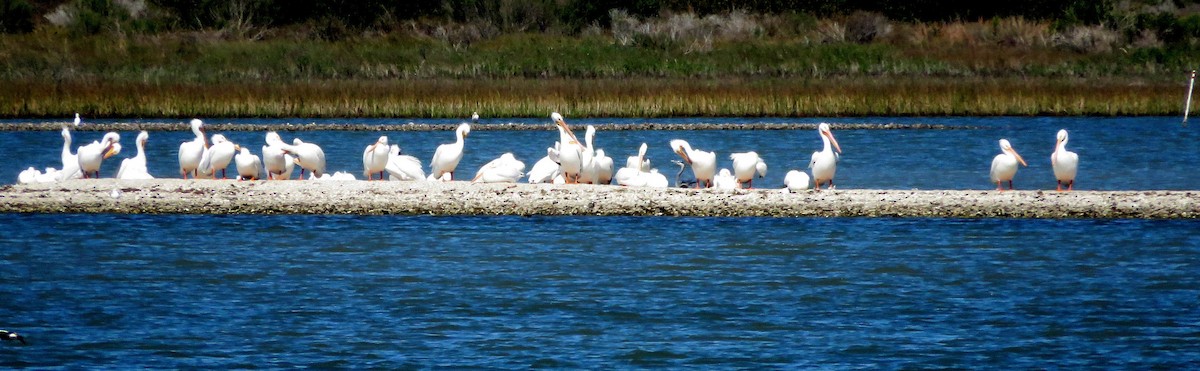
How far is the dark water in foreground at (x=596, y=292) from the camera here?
10672 mm

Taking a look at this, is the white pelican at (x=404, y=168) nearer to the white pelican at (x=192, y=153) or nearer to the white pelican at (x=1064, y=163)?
the white pelican at (x=192, y=153)

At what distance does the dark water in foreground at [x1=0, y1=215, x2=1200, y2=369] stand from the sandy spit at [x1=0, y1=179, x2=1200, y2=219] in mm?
148

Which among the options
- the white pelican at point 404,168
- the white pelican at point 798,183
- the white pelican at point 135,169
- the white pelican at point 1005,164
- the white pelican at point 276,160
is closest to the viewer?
the white pelican at point 798,183

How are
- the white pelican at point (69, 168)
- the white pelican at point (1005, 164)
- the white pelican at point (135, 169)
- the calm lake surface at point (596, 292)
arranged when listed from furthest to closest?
the white pelican at point (69, 168)
the white pelican at point (135, 169)
the white pelican at point (1005, 164)
the calm lake surface at point (596, 292)

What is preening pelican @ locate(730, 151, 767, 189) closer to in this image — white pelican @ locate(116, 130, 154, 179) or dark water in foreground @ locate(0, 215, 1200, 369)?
dark water in foreground @ locate(0, 215, 1200, 369)

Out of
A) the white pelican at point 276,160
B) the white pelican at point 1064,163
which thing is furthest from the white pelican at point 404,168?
the white pelican at point 1064,163

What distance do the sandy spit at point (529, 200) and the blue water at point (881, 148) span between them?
4.38m

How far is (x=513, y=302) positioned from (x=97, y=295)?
3038 mm

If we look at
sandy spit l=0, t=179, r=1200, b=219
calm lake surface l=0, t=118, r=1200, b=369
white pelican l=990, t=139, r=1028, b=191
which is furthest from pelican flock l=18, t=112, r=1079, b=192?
calm lake surface l=0, t=118, r=1200, b=369

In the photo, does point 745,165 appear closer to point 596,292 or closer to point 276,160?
point 276,160

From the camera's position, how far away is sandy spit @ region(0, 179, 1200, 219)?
16.7m

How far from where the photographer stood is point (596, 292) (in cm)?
1305

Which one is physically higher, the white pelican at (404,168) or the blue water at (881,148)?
the white pelican at (404,168)

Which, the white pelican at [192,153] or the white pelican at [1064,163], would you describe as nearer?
the white pelican at [1064,163]
